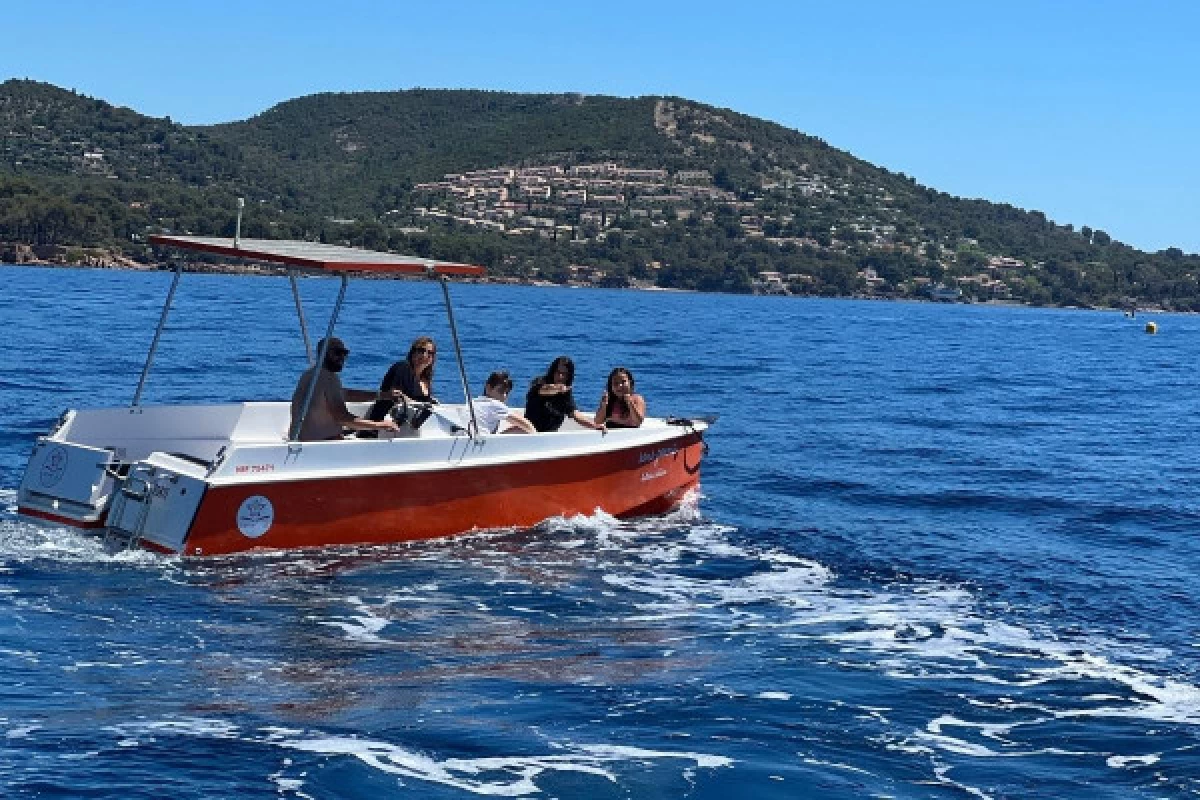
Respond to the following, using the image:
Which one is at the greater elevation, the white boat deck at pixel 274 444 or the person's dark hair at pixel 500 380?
the person's dark hair at pixel 500 380

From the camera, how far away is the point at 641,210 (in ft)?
593

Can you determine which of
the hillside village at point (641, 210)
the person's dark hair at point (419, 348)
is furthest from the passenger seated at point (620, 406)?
the hillside village at point (641, 210)

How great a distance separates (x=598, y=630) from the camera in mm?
11375

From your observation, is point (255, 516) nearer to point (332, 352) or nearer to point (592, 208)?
point (332, 352)

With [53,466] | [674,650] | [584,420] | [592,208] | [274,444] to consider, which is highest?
[592,208]

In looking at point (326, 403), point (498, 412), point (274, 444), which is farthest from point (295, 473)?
point (498, 412)

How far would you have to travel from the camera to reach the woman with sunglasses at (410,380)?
14.5m

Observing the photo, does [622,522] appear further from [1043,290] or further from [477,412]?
[1043,290]

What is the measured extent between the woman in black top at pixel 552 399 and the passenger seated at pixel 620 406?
0.42 m

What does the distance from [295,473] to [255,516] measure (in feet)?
1.49

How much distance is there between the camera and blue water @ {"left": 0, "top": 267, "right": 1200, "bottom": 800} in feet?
27.1

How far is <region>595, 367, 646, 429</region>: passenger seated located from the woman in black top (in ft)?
1.37

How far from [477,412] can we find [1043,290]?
17994cm

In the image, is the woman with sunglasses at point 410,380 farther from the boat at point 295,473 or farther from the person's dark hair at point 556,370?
the person's dark hair at point 556,370
